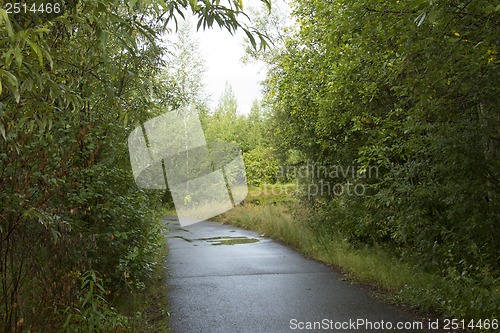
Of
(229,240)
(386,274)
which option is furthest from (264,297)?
(229,240)

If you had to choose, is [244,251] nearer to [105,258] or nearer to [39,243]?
[105,258]

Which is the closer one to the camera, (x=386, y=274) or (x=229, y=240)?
(x=386, y=274)

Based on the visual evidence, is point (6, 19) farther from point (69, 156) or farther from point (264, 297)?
point (264, 297)

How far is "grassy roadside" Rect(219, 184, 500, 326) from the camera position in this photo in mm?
6035

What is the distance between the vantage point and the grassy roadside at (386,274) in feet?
19.8

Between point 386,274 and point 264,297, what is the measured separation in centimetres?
235

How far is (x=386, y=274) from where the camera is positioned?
8.61 metres

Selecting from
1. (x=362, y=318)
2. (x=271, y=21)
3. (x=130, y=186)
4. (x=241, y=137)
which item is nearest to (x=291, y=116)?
(x=130, y=186)

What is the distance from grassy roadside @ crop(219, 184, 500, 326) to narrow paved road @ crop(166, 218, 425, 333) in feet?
1.16

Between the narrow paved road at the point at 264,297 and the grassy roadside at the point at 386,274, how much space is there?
35 centimetres

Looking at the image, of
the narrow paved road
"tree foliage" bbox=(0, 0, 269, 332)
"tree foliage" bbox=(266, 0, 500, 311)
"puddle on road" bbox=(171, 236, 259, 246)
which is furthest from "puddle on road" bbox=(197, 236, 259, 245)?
"tree foliage" bbox=(0, 0, 269, 332)

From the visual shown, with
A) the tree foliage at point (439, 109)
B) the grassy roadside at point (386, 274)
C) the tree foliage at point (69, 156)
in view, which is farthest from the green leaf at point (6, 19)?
the grassy roadside at point (386, 274)

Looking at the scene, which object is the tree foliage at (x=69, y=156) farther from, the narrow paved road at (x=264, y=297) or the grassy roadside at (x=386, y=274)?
the grassy roadside at (x=386, y=274)

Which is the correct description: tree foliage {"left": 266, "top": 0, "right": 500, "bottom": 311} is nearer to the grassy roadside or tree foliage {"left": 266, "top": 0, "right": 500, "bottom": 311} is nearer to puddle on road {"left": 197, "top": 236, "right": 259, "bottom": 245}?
the grassy roadside
